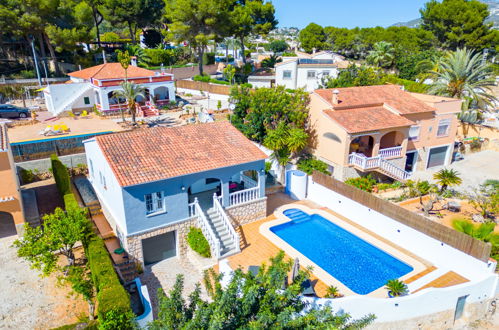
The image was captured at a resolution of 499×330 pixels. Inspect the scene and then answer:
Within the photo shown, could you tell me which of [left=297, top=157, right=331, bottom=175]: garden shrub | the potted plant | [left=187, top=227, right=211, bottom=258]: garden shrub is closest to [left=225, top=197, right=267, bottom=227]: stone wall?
[left=187, top=227, right=211, bottom=258]: garden shrub

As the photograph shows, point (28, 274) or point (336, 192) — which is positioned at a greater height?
point (336, 192)

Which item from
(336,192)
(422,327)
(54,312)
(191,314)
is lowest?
(422,327)

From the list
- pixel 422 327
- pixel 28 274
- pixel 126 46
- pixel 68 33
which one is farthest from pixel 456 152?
pixel 126 46

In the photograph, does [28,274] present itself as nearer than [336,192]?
Yes

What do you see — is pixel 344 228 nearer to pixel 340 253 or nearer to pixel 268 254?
pixel 340 253

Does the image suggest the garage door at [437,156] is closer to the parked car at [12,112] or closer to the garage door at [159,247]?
the garage door at [159,247]

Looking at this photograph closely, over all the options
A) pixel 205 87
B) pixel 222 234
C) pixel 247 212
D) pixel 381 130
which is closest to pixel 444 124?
pixel 381 130

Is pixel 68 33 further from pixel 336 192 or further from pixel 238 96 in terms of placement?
pixel 336 192
